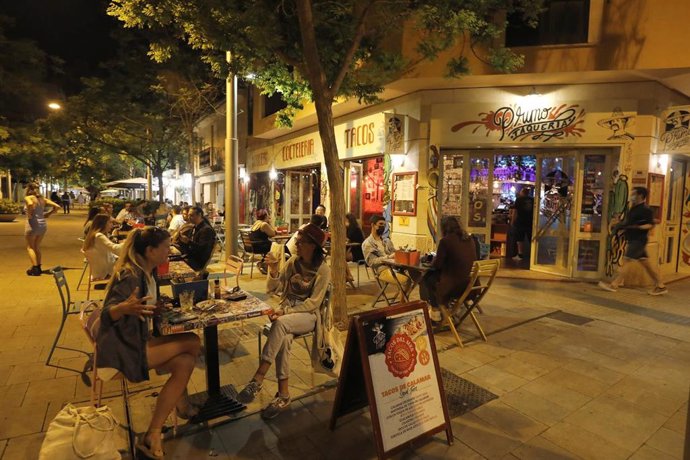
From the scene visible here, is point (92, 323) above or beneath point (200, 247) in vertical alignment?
beneath

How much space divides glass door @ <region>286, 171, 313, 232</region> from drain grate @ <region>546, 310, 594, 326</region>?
11296 millimetres

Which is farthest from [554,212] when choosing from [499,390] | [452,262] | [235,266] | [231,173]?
[235,266]

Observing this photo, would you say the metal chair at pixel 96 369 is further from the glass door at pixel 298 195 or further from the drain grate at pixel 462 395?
the glass door at pixel 298 195

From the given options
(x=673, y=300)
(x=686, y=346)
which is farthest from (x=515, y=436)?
(x=673, y=300)

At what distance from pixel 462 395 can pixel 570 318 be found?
3.25m

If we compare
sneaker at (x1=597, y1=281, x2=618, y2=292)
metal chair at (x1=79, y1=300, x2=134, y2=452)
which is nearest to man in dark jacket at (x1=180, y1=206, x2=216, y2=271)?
metal chair at (x1=79, y1=300, x2=134, y2=452)

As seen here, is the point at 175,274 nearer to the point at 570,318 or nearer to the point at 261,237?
the point at 261,237

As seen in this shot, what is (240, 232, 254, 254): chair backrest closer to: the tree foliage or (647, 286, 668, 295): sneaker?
the tree foliage

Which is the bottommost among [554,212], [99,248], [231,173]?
[99,248]

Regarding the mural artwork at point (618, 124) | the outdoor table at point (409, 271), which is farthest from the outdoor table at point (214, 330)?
the mural artwork at point (618, 124)

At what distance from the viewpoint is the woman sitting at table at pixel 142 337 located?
278 cm

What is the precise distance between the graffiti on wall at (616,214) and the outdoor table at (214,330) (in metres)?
7.73

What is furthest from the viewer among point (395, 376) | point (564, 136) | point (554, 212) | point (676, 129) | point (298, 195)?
point (298, 195)

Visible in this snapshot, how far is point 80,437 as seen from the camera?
2.42 meters
